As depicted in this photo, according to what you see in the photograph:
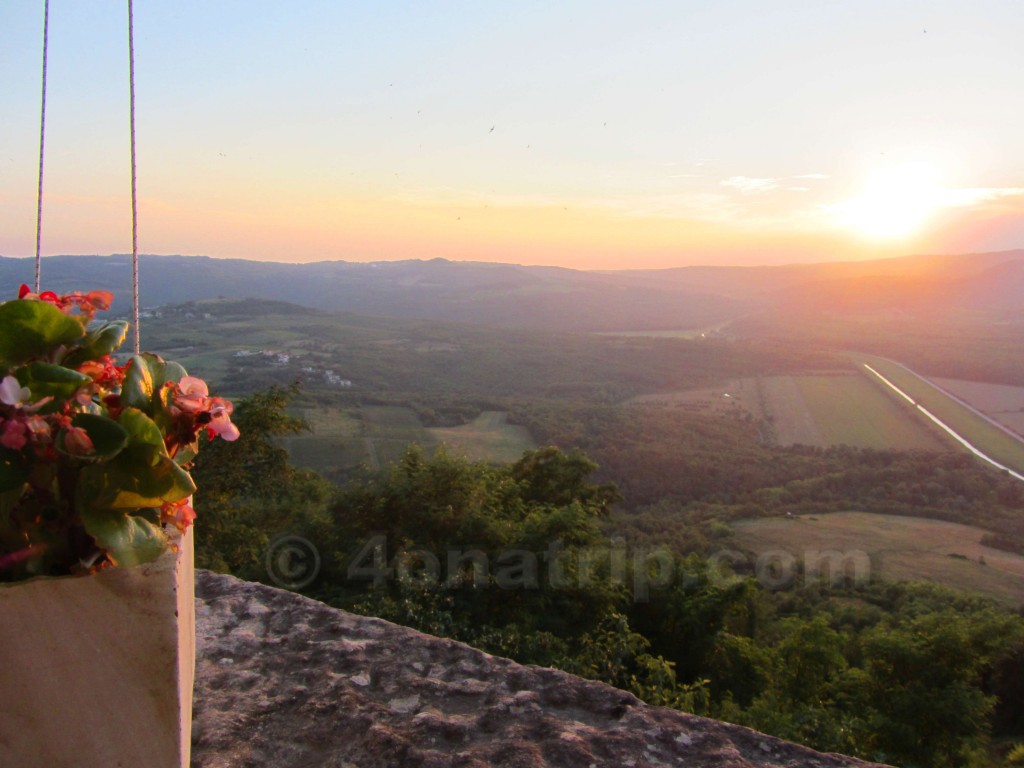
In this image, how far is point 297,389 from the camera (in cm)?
1182

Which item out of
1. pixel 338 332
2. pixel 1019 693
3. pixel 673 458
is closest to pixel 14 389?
pixel 1019 693

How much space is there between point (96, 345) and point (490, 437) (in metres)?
29.8

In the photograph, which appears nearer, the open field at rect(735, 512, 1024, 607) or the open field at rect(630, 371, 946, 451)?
the open field at rect(735, 512, 1024, 607)

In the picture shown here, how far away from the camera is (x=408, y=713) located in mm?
1582

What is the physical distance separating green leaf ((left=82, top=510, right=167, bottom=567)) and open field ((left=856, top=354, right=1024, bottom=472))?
110ft

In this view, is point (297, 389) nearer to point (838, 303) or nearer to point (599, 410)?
point (599, 410)

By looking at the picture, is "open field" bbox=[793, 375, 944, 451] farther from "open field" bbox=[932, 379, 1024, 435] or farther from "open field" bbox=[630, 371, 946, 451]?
"open field" bbox=[932, 379, 1024, 435]

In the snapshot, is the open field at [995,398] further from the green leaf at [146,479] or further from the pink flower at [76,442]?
the pink flower at [76,442]

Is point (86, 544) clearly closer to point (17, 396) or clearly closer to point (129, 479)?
point (129, 479)

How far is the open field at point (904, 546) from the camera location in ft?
56.2

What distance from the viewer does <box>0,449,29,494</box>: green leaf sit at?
39.1 inches

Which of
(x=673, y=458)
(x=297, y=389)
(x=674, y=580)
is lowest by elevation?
(x=673, y=458)

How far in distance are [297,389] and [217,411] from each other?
11069mm

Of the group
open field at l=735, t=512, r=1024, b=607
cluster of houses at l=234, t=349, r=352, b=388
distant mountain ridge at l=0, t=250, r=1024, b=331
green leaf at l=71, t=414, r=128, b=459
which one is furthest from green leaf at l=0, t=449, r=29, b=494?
distant mountain ridge at l=0, t=250, r=1024, b=331
